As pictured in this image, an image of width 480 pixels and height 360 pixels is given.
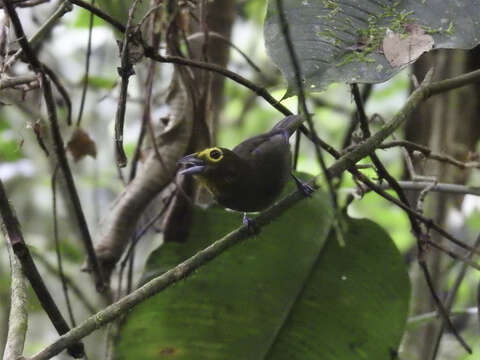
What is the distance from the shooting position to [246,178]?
202 cm

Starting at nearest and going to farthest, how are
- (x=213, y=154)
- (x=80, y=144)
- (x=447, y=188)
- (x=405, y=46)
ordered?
(x=405, y=46), (x=213, y=154), (x=447, y=188), (x=80, y=144)

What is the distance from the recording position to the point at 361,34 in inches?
62.7

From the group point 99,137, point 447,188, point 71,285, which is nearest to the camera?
point 447,188

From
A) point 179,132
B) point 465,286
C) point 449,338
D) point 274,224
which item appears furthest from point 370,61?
point 465,286

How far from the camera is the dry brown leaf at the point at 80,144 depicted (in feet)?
7.40

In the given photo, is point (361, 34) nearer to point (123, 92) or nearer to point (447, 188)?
point (123, 92)

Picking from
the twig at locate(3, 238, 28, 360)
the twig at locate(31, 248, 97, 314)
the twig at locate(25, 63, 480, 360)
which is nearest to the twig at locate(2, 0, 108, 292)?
the twig at locate(3, 238, 28, 360)

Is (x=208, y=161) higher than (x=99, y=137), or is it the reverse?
(x=208, y=161)

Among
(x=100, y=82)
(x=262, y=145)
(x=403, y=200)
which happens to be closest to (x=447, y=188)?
(x=403, y=200)

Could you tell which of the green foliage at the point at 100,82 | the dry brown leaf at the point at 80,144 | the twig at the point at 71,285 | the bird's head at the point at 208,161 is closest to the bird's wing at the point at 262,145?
the bird's head at the point at 208,161

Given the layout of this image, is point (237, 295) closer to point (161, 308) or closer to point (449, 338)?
point (161, 308)

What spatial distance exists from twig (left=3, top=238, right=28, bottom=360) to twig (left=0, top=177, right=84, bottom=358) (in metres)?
0.03

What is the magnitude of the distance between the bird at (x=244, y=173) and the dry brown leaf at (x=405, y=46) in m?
0.45

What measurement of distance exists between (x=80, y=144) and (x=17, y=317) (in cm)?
91
